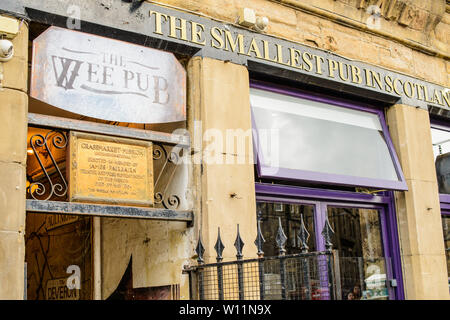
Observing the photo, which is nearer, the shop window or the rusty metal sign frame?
the rusty metal sign frame

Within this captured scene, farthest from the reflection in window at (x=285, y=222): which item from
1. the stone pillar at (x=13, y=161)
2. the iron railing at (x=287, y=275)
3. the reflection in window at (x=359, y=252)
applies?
the stone pillar at (x=13, y=161)

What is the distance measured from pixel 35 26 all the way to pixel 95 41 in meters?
0.60

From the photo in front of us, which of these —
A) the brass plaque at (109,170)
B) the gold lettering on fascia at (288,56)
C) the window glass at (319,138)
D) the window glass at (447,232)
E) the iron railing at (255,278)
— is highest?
the gold lettering on fascia at (288,56)

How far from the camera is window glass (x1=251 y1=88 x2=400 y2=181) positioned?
743cm

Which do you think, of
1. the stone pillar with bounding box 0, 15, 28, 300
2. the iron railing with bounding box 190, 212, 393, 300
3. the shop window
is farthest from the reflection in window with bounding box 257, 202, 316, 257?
the stone pillar with bounding box 0, 15, 28, 300

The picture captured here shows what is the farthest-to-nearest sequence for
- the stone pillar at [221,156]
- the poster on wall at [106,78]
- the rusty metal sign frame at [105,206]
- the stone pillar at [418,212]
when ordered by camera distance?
the stone pillar at [418,212] → the stone pillar at [221,156] → the poster on wall at [106,78] → the rusty metal sign frame at [105,206]

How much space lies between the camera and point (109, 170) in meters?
5.89

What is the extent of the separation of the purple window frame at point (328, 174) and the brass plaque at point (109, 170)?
1.46 m

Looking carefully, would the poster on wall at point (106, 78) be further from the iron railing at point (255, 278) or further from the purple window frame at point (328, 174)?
the iron railing at point (255, 278)

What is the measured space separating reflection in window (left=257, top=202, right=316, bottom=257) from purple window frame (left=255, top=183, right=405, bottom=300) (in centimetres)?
7

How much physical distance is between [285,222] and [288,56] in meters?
2.09

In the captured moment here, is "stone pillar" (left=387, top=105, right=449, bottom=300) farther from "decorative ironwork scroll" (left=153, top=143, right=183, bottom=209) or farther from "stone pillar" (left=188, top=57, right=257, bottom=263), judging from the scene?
"decorative ironwork scroll" (left=153, top=143, right=183, bottom=209)

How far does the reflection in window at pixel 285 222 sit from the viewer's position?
24.0ft

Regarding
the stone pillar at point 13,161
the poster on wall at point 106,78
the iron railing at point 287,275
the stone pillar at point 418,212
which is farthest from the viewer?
the stone pillar at point 418,212
